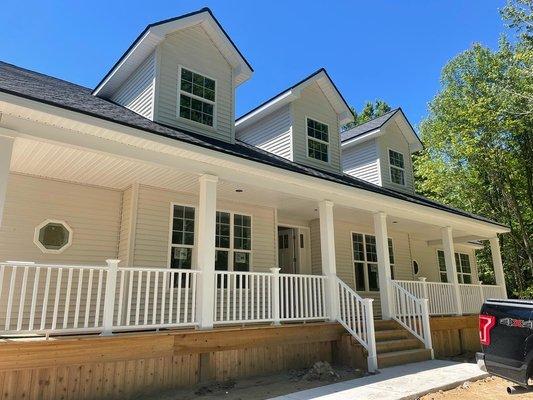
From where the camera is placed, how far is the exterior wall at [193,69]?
896 cm

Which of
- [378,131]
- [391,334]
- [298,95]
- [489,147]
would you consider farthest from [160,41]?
[489,147]

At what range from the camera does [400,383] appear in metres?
6.46

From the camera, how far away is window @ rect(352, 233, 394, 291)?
12688 millimetres

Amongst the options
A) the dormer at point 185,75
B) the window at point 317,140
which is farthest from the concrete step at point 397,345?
the dormer at point 185,75

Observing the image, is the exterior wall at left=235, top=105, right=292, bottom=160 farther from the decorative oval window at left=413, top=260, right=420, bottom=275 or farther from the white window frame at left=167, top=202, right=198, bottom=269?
the decorative oval window at left=413, top=260, right=420, bottom=275

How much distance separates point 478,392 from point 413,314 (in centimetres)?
333

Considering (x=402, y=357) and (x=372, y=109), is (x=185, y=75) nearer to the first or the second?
(x=402, y=357)

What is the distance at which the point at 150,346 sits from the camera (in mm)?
5934

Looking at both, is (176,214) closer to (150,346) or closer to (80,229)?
(80,229)

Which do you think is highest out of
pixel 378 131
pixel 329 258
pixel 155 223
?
pixel 378 131

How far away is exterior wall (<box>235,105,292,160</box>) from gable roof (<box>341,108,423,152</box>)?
355cm

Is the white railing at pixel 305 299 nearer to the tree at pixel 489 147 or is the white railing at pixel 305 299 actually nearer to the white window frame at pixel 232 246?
the white window frame at pixel 232 246

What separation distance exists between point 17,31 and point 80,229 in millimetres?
5064

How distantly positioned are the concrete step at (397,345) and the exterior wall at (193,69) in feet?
19.1
